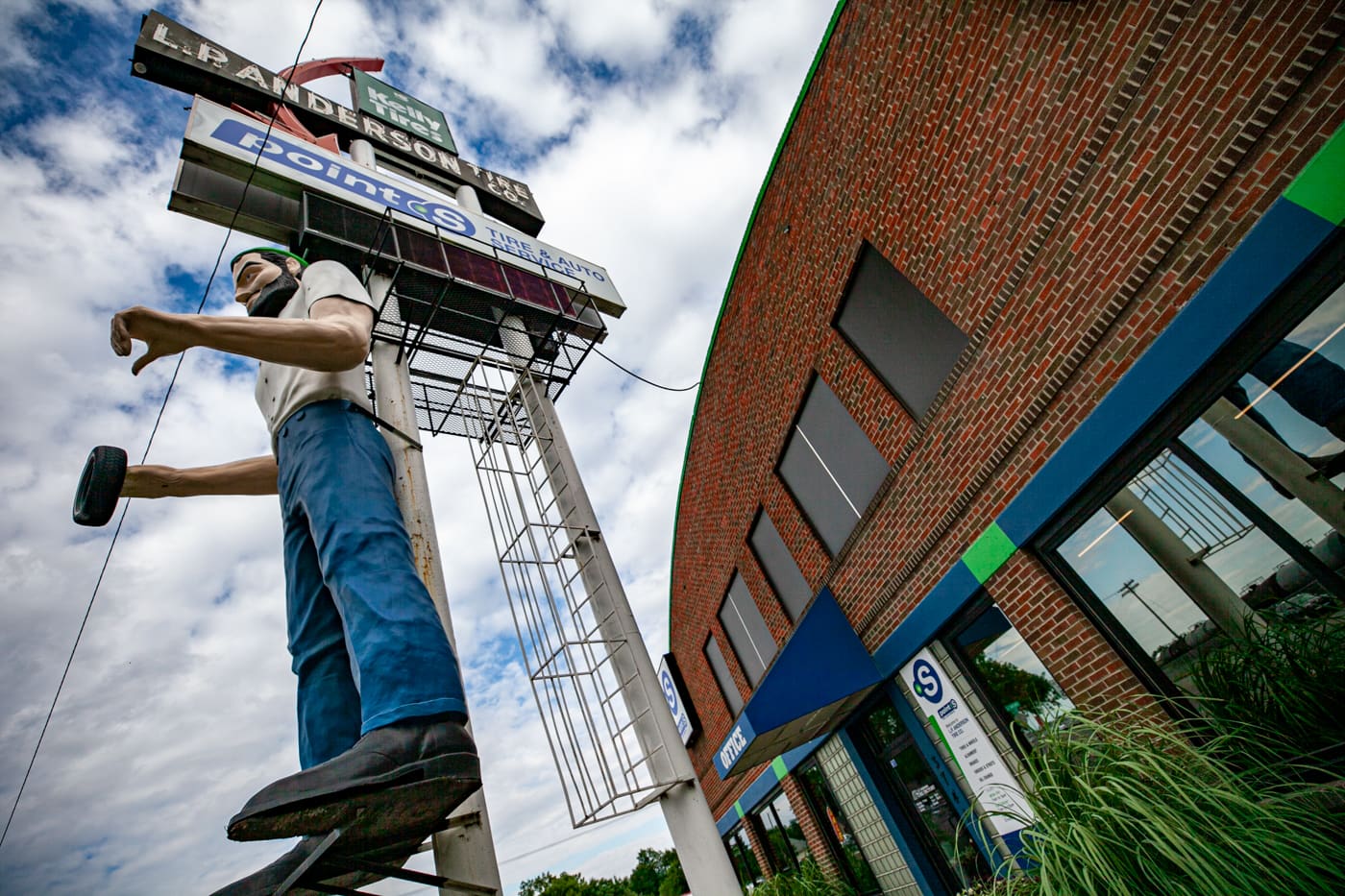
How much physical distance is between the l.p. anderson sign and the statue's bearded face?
11.9 feet

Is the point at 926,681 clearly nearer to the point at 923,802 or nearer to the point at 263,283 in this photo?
the point at 923,802

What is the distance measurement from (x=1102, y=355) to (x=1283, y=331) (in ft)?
3.06

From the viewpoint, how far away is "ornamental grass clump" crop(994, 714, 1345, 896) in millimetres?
2490

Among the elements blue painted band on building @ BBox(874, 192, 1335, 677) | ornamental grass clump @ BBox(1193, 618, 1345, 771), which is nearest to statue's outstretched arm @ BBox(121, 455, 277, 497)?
ornamental grass clump @ BBox(1193, 618, 1345, 771)

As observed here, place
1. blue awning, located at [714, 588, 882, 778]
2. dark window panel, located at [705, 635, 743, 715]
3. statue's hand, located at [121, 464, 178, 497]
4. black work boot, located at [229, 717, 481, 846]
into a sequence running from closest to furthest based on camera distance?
1. black work boot, located at [229, 717, 481, 846]
2. statue's hand, located at [121, 464, 178, 497]
3. blue awning, located at [714, 588, 882, 778]
4. dark window panel, located at [705, 635, 743, 715]

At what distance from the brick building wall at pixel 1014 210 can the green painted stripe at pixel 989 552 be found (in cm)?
10

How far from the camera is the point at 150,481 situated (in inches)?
74.6

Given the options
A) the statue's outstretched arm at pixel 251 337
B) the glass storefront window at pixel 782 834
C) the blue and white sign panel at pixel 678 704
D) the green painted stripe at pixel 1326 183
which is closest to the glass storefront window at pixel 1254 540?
the green painted stripe at pixel 1326 183

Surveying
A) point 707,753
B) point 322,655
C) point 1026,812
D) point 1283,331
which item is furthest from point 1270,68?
point 707,753

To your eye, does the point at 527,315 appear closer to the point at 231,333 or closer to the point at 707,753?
the point at 231,333

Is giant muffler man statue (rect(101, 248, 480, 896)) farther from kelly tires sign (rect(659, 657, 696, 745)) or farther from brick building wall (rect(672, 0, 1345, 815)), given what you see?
kelly tires sign (rect(659, 657, 696, 745))

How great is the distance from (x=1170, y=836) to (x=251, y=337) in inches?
151

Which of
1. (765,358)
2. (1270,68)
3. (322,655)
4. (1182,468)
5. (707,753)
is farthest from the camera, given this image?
(707,753)

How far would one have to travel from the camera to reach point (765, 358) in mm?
8141
